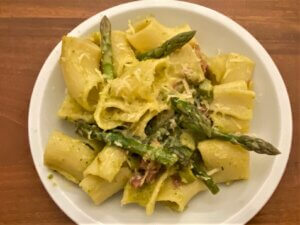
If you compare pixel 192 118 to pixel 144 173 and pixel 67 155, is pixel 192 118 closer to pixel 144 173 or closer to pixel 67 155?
pixel 144 173

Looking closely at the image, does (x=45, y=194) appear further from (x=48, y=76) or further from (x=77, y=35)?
(x=77, y=35)

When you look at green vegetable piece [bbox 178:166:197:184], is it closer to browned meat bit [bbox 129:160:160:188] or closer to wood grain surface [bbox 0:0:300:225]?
browned meat bit [bbox 129:160:160:188]

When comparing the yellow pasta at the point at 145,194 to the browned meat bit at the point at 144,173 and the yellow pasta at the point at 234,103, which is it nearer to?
the browned meat bit at the point at 144,173

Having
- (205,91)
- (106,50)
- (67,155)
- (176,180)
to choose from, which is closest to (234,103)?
(205,91)

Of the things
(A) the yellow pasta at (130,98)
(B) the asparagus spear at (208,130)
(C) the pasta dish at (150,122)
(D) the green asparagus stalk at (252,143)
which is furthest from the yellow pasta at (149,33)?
(D) the green asparagus stalk at (252,143)

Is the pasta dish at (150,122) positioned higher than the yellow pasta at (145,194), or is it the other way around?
the pasta dish at (150,122)

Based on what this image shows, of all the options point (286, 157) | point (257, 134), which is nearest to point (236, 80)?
point (257, 134)
